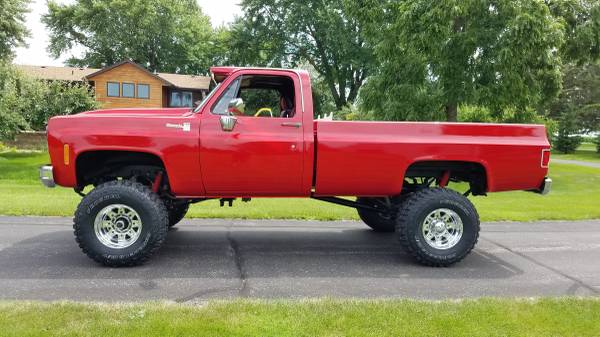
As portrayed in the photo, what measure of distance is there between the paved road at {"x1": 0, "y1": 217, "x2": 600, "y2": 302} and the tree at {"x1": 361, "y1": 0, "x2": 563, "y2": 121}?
8.69 metres

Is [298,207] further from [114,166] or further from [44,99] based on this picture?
[44,99]

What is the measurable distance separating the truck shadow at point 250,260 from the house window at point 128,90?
37.0 metres

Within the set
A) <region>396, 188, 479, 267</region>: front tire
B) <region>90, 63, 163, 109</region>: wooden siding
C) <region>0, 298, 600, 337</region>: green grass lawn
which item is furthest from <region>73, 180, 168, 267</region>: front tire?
<region>90, 63, 163, 109</region>: wooden siding

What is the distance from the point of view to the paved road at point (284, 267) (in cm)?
481

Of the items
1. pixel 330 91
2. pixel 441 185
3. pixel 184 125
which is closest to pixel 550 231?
pixel 441 185

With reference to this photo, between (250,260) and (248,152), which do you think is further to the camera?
(250,260)

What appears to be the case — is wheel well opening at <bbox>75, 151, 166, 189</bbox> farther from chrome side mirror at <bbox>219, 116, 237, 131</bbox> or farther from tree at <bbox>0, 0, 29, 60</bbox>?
tree at <bbox>0, 0, 29, 60</bbox>

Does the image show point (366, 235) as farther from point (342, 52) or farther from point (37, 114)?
point (342, 52)

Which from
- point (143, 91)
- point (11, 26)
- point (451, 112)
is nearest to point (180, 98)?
point (143, 91)

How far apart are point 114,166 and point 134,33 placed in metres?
54.0

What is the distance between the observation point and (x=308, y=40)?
42.3m

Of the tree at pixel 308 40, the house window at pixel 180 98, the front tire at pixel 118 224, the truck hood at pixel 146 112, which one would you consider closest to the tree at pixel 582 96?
the tree at pixel 308 40

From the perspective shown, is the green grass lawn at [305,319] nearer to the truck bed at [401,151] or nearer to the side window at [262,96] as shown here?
the truck bed at [401,151]

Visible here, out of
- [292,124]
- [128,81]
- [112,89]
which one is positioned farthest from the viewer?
[128,81]
